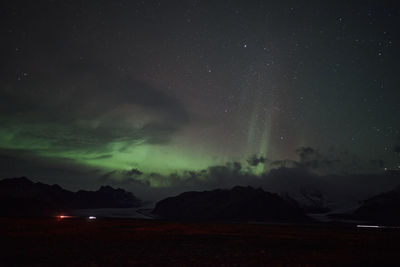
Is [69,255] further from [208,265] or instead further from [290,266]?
[290,266]

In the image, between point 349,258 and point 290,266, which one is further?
point 349,258

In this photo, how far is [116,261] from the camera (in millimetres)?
34188

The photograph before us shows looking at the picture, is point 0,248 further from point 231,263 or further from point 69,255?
point 231,263

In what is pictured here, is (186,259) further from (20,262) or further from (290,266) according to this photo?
(20,262)

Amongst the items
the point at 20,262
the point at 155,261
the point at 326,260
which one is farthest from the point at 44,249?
the point at 326,260

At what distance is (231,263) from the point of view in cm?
3391

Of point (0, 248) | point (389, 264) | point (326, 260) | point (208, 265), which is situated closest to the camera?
point (208, 265)

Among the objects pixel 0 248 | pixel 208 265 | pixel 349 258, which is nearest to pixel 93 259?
pixel 208 265

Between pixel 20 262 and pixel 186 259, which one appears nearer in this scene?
pixel 20 262

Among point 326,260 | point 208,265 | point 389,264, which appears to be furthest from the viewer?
point 326,260

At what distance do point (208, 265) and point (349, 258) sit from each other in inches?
733

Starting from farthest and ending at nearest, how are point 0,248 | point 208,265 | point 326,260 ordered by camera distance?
point 0,248, point 326,260, point 208,265

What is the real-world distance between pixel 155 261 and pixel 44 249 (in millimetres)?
17265

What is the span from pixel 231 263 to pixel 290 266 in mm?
5664
